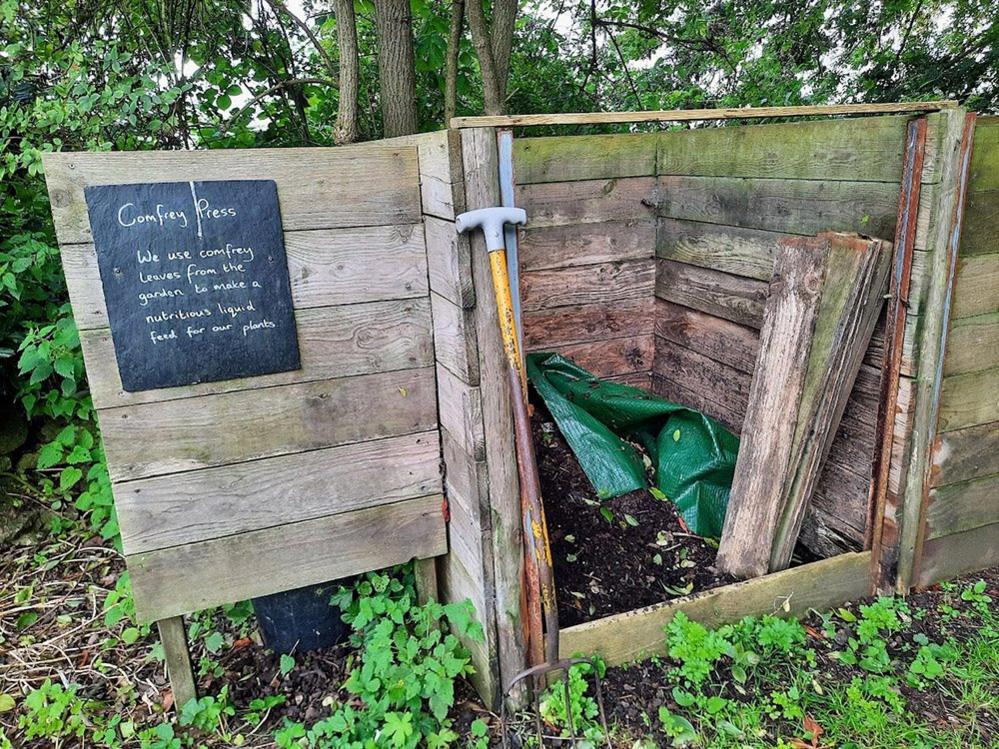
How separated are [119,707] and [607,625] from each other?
1.74 metres

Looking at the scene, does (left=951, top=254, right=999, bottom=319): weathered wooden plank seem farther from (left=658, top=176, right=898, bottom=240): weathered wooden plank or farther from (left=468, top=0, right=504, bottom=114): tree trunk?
(left=468, top=0, right=504, bottom=114): tree trunk

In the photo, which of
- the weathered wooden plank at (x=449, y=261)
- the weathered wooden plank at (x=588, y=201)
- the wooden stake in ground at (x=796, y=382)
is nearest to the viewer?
the weathered wooden plank at (x=449, y=261)

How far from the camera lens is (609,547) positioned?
9.23 ft

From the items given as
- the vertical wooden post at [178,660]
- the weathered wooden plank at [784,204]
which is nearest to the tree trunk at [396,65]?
the weathered wooden plank at [784,204]

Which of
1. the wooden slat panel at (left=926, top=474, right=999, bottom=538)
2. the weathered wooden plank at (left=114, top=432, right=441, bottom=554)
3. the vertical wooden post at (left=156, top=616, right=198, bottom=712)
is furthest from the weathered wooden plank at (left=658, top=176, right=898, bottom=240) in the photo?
the vertical wooden post at (left=156, top=616, right=198, bottom=712)

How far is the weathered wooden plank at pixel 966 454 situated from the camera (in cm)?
262

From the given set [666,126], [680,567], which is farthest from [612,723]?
[666,126]

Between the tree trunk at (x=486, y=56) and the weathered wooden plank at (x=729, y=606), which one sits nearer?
the weathered wooden plank at (x=729, y=606)

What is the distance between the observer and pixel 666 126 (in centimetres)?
833

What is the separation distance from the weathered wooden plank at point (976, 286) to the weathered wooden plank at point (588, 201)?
1433 millimetres

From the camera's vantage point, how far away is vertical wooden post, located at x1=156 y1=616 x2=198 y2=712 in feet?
7.57

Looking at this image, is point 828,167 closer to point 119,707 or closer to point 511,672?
point 511,672

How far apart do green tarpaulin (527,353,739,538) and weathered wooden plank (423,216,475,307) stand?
3.68ft

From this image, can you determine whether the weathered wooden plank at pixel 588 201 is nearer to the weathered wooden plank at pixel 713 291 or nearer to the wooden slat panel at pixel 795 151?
the wooden slat panel at pixel 795 151
